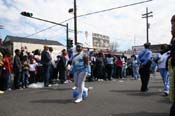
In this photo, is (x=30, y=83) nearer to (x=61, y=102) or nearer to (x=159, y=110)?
(x=61, y=102)

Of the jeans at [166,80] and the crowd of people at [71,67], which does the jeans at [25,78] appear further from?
the jeans at [166,80]

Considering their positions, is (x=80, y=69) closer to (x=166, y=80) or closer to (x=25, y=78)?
(x=166, y=80)

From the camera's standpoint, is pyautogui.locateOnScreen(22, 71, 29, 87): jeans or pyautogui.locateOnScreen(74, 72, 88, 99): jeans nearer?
pyautogui.locateOnScreen(74, 72, 88, 99): jeans

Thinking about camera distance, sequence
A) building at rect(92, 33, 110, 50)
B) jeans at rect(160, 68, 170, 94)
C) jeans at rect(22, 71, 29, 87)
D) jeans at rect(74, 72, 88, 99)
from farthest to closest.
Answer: building at rect(92, 33, 110, 50) < jeans at rect(22, 71, 29, 87) < jeans at rect(160, 68, 170, 94) < jeans at rect(74, 72, 88, 99)

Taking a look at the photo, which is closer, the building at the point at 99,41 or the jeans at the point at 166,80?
the jeans at the point at 166,80

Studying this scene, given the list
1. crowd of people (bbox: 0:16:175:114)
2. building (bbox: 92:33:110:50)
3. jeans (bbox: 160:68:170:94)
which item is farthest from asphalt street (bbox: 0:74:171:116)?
building (bbox: 92:33:110:50)

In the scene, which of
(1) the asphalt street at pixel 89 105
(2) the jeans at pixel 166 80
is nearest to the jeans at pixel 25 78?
(1) the asphalt street at pixel 89 105

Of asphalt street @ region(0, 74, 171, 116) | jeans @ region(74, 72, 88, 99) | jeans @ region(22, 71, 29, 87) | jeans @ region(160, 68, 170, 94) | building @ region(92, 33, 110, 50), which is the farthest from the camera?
building @ region(92, 33, 110, 50)

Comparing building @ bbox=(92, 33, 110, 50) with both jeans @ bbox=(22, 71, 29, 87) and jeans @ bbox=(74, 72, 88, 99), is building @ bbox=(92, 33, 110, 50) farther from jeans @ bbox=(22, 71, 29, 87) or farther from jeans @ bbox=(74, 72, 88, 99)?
jeans @ bbox=(74, 72, 88, 99)

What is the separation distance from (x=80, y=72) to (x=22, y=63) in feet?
18.1

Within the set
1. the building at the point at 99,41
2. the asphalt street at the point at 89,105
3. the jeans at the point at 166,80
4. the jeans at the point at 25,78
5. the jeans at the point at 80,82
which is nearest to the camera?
the asphalt street at the point at 89,105

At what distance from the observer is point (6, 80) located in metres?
14.1

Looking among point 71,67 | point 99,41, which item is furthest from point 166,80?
point 99,41

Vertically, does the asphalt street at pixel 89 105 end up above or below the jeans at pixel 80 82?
below
